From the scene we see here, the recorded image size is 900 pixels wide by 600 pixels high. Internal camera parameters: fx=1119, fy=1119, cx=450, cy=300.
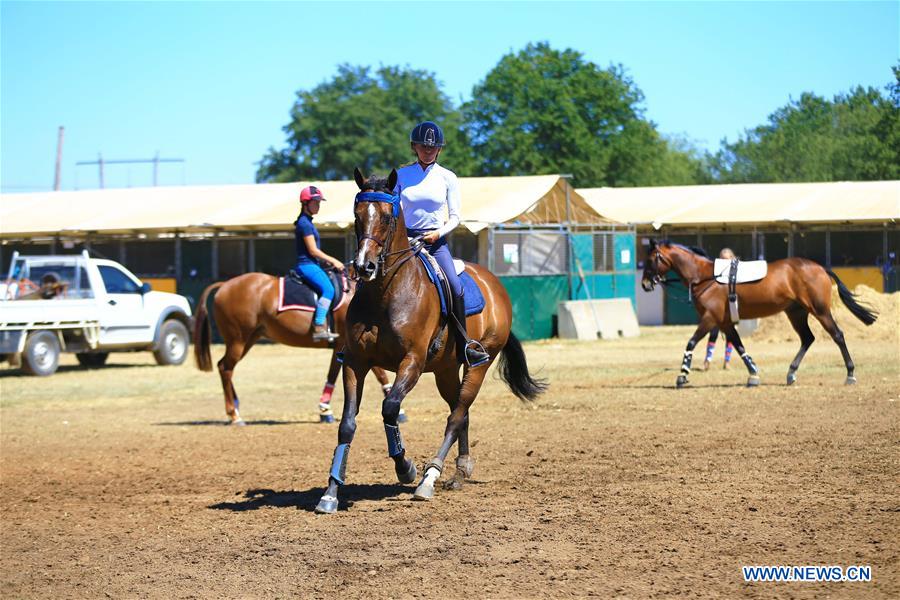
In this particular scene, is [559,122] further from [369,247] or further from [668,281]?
[369,247]

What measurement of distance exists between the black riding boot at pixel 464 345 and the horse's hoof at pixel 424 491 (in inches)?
42.9

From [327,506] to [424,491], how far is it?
2.71ft

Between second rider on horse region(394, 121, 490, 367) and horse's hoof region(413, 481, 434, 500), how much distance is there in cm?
113

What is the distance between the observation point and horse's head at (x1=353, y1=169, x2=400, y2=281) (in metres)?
8.08

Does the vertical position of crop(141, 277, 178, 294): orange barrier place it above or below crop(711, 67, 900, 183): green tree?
below

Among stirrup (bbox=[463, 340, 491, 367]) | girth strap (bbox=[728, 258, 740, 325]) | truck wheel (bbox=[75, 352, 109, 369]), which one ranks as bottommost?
truck wheel (bbox=[75, 352, 109, 369])

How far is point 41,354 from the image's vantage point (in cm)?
2302

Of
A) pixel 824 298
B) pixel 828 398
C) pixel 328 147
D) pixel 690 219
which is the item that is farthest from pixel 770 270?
pixel 328 147

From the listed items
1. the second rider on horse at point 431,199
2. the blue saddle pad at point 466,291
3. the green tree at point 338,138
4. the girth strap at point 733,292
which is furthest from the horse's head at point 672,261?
the green tree at point 338,138

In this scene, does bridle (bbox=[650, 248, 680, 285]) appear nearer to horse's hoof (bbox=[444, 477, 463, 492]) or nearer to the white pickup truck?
horse's hoof (bbox=[444, 477, 463, 492])

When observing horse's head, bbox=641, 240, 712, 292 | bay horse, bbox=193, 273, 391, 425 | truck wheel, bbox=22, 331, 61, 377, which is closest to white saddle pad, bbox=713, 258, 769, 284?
horse's head, bbox=641, 240, 712, 292

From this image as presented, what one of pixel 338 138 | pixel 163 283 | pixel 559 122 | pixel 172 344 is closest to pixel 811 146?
pixel 559 122

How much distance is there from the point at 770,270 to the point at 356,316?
10730mm

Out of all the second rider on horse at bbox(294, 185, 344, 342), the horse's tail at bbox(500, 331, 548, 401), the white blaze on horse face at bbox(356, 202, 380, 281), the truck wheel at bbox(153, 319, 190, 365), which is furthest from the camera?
the truck wheel at bbox(153, 319, 190, 365)
